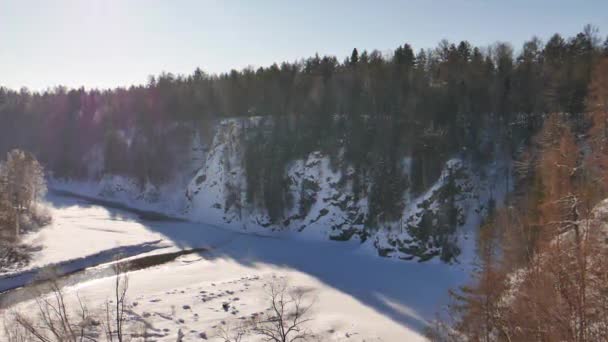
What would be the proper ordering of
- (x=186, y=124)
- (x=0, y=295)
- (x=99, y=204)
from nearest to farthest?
(x=0, y=295), (x=99, y=204), (x=186, y=124)

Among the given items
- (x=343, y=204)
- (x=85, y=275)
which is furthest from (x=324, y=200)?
(x=85, y=275)

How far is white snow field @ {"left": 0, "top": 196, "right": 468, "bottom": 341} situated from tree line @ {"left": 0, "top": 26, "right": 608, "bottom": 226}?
→ 839 centimetres

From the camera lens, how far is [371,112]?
53438mm

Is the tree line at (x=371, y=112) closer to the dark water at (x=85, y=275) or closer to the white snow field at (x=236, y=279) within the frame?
the white snow field at (x=236, y=279)

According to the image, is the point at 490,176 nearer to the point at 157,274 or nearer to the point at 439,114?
the point at 439,114

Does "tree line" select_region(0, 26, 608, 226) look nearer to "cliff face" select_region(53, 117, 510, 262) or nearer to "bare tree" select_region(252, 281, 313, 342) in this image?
"cliff face" select_region(53, 117, 510, 262)

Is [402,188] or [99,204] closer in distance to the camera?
[402,188]

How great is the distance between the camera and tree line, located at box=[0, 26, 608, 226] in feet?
144

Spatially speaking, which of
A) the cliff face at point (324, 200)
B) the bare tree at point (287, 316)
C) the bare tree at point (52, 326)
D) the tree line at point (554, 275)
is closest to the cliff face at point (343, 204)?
the cliff face at point (324, 200)

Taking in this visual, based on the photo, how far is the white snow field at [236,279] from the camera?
23.7 meters

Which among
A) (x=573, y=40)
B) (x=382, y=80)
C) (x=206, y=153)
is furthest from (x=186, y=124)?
(x=573, y=40)

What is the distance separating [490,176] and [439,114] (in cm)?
1004

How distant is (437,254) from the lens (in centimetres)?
3816

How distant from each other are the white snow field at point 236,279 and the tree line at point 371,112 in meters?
8.39
